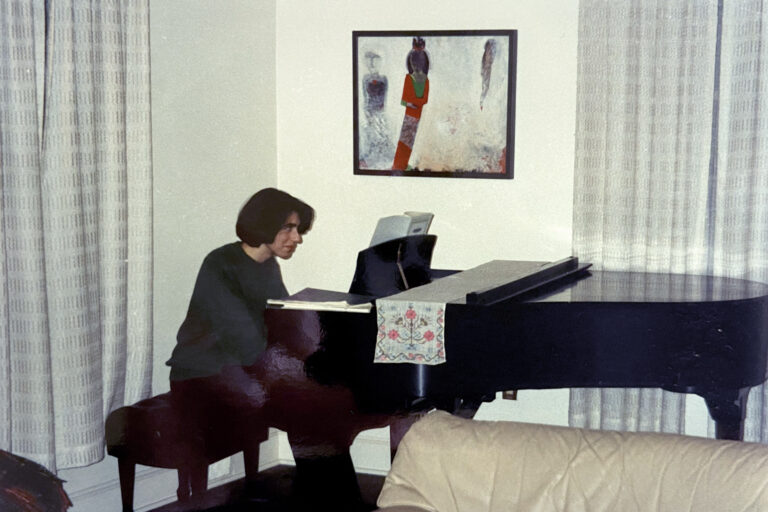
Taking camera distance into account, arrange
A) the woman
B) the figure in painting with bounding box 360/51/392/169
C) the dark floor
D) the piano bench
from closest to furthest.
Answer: the piano bench, the woman, the dark floor, the figure in painting with bounding box 360/51/392/169

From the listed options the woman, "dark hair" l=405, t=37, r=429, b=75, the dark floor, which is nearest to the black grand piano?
the woman

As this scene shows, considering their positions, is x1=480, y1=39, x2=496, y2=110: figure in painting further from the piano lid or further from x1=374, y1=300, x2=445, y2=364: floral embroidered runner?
x1=374, y1=300, x2=445, y2=364: floral embroidered runner

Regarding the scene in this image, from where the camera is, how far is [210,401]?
3.66 metres

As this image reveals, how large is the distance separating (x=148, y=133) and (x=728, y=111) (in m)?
2.34

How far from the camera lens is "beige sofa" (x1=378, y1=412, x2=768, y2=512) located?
222 centimetres

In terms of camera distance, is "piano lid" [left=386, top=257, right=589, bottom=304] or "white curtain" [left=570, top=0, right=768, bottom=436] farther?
"white curtain" [left=570, top=0, right=768, bottom=436]

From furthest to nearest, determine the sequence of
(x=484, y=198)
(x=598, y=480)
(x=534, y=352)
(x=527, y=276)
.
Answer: (x=484, y=198)
(x=527, y=276)
(x=534, y=352)
(x=598, y=480)

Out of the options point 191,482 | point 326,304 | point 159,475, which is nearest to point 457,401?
point 326,304

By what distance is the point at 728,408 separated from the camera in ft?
11.0

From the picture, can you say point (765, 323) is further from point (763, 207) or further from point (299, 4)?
point (299, 4)

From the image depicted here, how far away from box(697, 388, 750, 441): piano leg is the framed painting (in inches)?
56.0

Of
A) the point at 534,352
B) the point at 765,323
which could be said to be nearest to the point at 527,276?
the point at 534,352

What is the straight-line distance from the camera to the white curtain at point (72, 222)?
119 inches

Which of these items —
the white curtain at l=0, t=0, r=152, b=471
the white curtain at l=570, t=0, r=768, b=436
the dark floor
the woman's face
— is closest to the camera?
the white curtain at l=0, t=0, r=152, b=471
